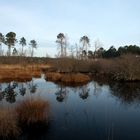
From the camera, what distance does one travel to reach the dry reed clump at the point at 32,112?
1078 cm

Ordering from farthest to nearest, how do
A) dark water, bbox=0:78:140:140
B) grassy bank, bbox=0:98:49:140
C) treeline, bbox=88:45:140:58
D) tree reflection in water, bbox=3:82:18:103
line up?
treeline, bbox=88:45:140:58, tree reflection in water, bbox=3:82:18:103, dark water, bbox=0:78:140:140, grassy bank, bbox=0:98:49:140

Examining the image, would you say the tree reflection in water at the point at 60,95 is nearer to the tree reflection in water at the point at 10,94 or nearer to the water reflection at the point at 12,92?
the water reflection at the point at 12,92

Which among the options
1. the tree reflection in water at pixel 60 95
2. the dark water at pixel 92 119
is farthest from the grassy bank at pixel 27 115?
the tree reflection in water at pixel 60 95

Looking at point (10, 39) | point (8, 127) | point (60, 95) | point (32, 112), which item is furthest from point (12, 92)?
point (10, 39)

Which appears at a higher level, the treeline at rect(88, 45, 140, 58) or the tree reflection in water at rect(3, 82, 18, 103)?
the treeline at rect(88, 45, 140, 58)

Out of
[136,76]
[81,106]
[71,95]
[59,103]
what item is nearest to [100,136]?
[81,106]

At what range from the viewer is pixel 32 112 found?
10938mm

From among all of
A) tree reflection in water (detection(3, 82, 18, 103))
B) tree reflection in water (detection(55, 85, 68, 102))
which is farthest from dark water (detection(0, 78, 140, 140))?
tree reflection in water (detection(3, 82, 18, 103))

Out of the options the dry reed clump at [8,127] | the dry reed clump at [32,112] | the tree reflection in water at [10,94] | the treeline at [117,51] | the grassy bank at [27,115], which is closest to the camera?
the dry reed clump at [8,127]

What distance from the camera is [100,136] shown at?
9859 mm

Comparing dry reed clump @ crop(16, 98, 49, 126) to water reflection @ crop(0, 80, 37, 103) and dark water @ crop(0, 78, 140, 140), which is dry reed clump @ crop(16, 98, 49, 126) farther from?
water reflection @ crop(0, 80, 37, 103)

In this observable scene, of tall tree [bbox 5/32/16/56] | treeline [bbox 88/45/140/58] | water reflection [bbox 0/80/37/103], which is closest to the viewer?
water reflection [bbox 0/80/37/103]

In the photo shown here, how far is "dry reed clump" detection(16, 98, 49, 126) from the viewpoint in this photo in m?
10.8

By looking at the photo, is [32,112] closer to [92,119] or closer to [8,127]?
[8,127]
